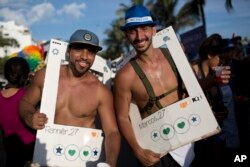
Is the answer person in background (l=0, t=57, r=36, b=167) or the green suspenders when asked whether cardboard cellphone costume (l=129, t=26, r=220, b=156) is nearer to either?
the green suspenders

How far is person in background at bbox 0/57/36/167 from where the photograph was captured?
3.32 meters

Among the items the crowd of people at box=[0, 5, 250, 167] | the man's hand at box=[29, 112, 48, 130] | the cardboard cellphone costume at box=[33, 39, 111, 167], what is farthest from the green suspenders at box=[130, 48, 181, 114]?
the man's hand at box=[29, 112, 48, 130]

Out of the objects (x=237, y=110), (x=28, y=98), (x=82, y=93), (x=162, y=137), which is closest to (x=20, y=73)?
(x=28, y=98)

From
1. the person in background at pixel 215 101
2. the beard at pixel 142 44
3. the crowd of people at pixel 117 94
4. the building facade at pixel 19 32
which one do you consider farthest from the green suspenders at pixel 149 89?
the building facade at pixel 19 32

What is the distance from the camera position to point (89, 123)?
2.90 meters

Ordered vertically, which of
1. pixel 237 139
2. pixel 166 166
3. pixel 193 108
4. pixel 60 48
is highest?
pixel 60 48

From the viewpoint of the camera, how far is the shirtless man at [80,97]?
2.75 metres

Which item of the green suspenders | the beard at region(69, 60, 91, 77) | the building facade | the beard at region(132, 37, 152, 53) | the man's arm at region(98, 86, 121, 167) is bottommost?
the man's arm at region(98, 86, 121, 167)

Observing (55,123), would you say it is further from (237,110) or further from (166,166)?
(237,110)

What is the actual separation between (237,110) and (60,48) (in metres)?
1.95

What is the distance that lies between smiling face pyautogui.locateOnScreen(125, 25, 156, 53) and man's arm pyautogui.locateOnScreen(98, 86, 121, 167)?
0.49m

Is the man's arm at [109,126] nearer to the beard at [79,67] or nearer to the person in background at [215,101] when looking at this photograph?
the beard at [79,67]

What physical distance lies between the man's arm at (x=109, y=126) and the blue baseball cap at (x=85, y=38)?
1.34ft

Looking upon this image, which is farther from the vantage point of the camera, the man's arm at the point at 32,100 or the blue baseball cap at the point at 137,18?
the man's arm at the point at 32,100
